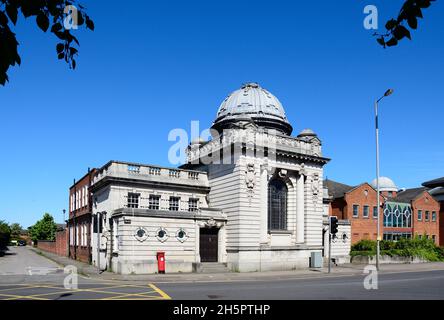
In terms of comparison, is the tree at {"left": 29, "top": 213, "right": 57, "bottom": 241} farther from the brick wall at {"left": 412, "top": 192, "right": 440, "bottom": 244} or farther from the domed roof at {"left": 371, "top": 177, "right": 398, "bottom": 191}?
the brick wall at {"left": 412, "top": 192, "right": 440, "bottom": 244}

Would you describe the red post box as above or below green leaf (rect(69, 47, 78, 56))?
below

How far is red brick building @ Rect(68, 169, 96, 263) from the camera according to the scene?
39.6 metres

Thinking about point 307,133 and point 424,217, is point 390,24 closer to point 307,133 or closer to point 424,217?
point 307,133

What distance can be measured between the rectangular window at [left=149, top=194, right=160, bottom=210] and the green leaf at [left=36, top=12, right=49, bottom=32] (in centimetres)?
2891

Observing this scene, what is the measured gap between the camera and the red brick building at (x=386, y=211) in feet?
165

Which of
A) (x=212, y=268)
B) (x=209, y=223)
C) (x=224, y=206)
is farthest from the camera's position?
(x=224, y=206)

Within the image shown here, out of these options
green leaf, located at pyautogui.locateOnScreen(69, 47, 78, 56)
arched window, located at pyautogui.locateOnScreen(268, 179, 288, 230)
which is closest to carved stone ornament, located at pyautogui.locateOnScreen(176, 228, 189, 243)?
arched window, located at pyautogui.locateOnScreen(268, 179, 288, 230)

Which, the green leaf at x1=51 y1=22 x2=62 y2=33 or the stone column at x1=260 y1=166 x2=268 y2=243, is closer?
the green leaf at x1=51 y1=22 x2=62 y2=33

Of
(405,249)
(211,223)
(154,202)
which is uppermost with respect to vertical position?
(154,202)

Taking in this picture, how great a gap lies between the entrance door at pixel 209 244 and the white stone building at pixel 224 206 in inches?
2.8

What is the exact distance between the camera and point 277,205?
34.8 meters

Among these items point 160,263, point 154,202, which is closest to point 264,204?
point 154,202

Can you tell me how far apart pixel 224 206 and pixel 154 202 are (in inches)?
209
